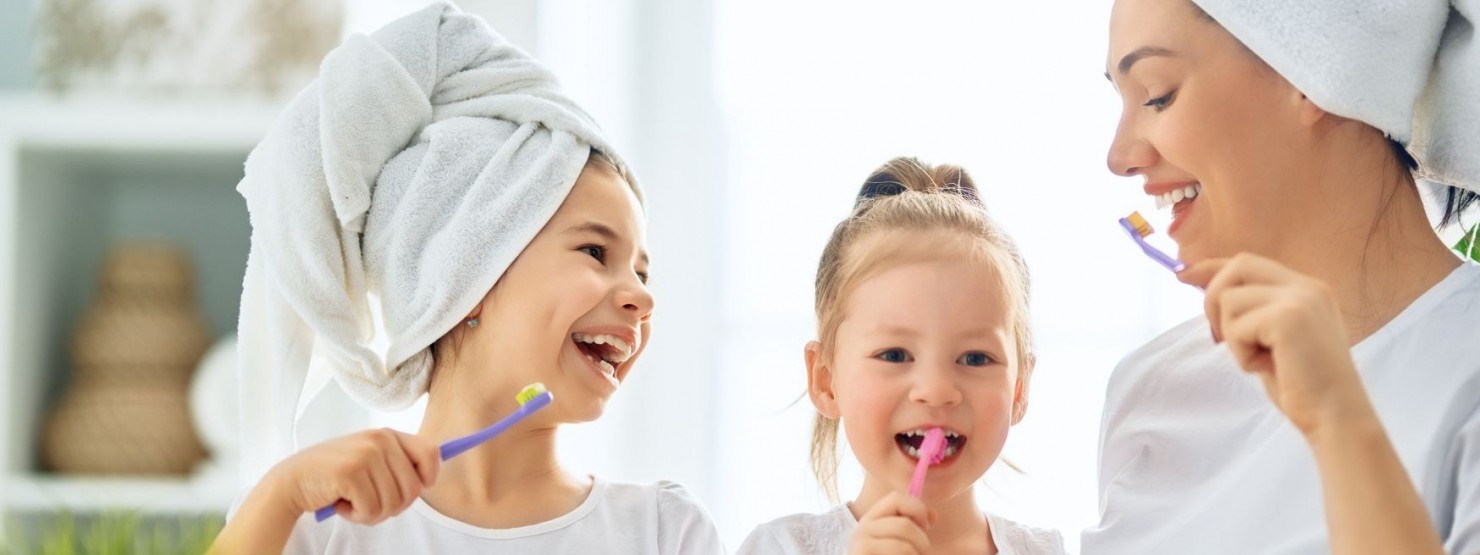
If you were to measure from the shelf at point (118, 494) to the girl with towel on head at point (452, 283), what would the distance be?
43cm

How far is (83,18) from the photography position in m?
1.86

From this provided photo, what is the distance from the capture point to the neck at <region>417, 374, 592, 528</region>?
53.0 inches

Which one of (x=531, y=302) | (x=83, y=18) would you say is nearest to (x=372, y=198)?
(x=531, y=302)

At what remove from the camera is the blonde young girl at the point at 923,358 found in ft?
3.92

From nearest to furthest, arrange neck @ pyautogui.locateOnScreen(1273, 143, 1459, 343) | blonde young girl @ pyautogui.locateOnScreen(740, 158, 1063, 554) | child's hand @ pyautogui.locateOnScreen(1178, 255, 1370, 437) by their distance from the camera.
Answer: child's hand @ pyautogui.locateOnScreen(1178, 255, 1370, 437)
neck @ pyautogui.locateOnScreen(1273, 143, 1459, 343)
blonde young girl @ pyautogui.locateOnScreen(740, 158, 1063, 554)

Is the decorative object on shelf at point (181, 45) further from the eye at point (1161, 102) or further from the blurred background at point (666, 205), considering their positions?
the eye at point (1161, 102)

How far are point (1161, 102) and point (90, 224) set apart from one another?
149 centimetres

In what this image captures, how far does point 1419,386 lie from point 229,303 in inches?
59.2

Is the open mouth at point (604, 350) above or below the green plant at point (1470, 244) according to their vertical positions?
below

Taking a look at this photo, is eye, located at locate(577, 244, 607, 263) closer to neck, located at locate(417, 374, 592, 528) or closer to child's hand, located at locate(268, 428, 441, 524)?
neck, located at locate(417, 374, 592, 528)

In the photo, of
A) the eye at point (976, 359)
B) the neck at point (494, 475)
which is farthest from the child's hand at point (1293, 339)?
the neck at point (494, 475)

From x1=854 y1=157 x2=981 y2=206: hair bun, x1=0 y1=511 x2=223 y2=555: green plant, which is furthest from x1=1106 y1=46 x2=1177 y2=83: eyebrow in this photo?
x1=0 y1=511 x2=223 y2=555: green plant

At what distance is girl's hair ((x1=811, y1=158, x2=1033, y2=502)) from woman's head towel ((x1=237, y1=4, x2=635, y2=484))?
27cm

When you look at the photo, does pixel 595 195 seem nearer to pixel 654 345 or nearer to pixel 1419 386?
pixel 1419 386
